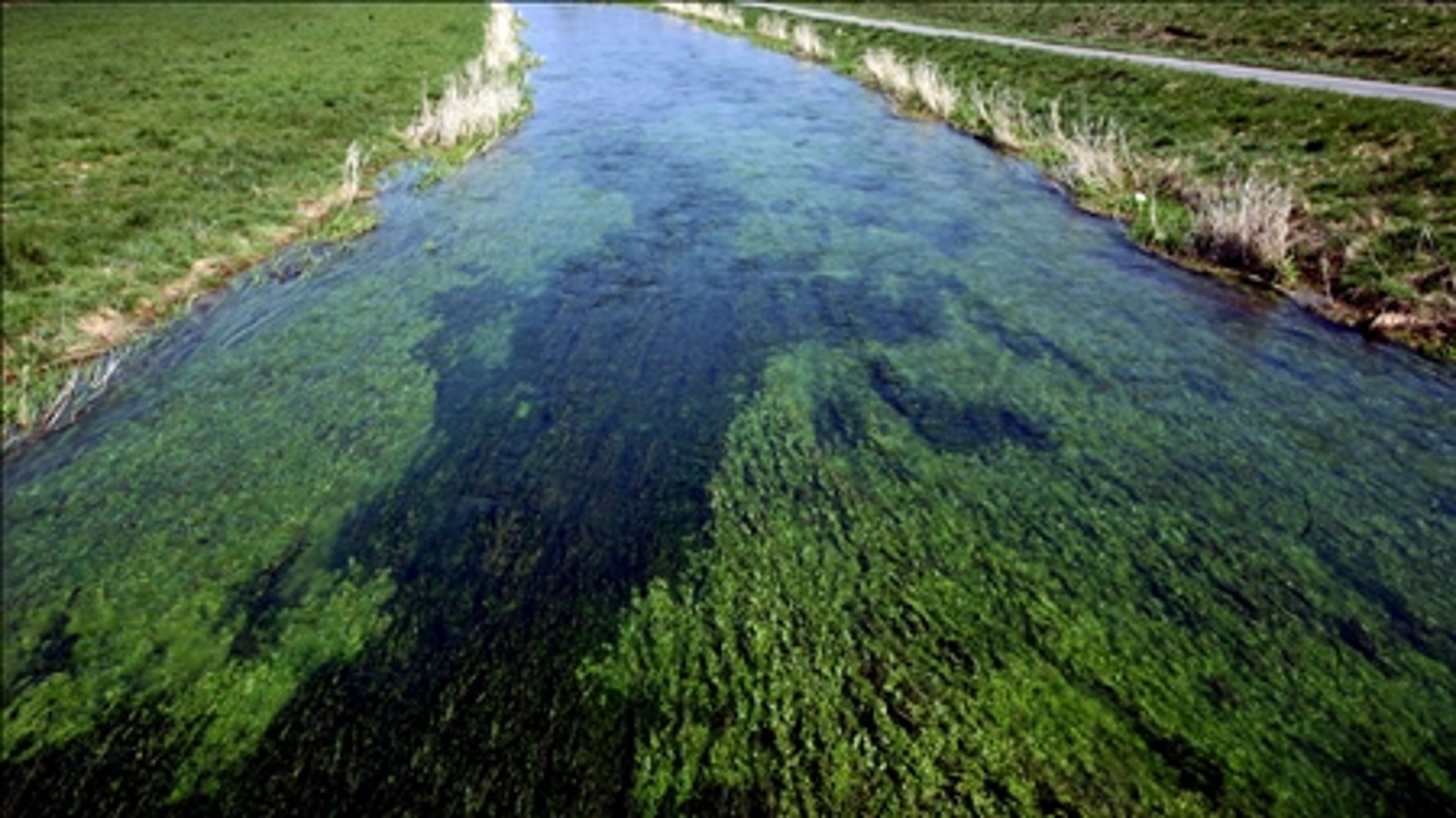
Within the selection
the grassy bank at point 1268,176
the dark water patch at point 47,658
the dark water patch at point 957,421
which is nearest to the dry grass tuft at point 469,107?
the grassy bank at point 1268,176

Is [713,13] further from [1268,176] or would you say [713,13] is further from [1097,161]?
[1268,176]

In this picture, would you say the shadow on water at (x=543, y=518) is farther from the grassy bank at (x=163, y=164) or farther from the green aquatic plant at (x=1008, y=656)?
the grassy bank at (x=163, y=164)

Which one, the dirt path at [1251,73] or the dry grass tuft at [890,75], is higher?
the dirt path at [1251,73]

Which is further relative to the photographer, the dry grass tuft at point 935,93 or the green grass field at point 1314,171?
the dry grass tuft at point 935,93

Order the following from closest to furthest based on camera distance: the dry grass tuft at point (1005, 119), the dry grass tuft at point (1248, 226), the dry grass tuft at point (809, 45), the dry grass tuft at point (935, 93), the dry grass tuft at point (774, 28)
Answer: the dry grass tuft at point (1248, 226)
the dry grass tuft at point (1005, 119)
the dry grass tuft at point (935, 93)
the dry grass tuft at point (809, 45)
the dry grass tuft at point (774, 28)

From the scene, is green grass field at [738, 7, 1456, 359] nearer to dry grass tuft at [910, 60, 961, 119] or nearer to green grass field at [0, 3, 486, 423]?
dry grass tuft at [910, 60, 961, 119]

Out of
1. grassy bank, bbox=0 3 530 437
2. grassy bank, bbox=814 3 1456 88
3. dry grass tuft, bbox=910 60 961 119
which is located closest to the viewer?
grassy bank, bbox=0 3 530 437

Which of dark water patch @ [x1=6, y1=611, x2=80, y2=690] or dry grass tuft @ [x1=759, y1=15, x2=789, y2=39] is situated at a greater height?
dry grass tuft @ [x1=759, y1=15, x2=789, y2=39]

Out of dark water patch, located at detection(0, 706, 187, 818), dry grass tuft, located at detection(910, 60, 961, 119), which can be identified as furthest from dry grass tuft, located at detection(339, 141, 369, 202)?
dry grass tuft, located at detection(910, 60, 961, 119)
